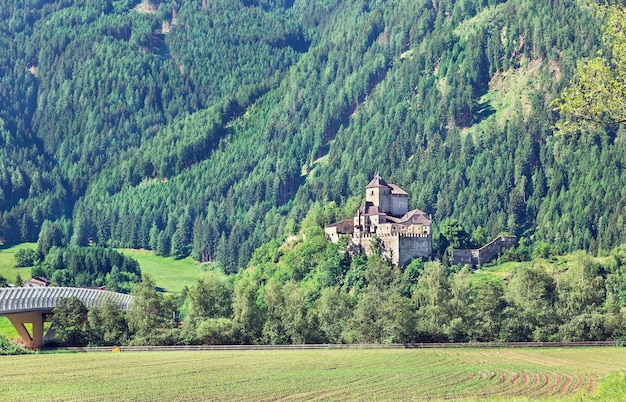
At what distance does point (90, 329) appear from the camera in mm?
135500

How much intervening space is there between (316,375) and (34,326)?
194 feet

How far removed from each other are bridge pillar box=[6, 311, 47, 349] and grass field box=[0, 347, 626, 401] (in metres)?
15.2

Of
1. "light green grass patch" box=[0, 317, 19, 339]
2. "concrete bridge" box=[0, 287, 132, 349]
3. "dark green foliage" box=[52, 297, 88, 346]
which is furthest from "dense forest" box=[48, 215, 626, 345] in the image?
"light green grass patch" box=[0, 317, 19, 339]

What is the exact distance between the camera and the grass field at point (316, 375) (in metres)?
77.2

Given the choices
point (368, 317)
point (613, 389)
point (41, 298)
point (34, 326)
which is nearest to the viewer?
point (613, 389)

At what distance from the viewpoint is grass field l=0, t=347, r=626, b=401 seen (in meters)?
77.2

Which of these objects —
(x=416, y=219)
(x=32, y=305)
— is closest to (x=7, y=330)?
(x=32, y=305)

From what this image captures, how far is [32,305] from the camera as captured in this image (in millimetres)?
138625

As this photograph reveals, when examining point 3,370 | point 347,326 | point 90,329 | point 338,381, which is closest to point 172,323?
point 90,329

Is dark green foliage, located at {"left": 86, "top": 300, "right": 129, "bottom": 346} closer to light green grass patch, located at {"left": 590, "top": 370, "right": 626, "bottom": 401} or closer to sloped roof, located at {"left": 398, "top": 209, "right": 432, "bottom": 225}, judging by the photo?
sloped roof, located at {"left": 398, "top": 209, "right": 432, "bottom": 225}

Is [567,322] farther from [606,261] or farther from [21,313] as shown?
[21,313]

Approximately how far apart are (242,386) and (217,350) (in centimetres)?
4528

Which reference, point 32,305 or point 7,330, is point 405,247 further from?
point 32,305

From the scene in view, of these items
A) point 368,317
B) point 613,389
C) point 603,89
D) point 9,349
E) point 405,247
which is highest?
point 405,247
